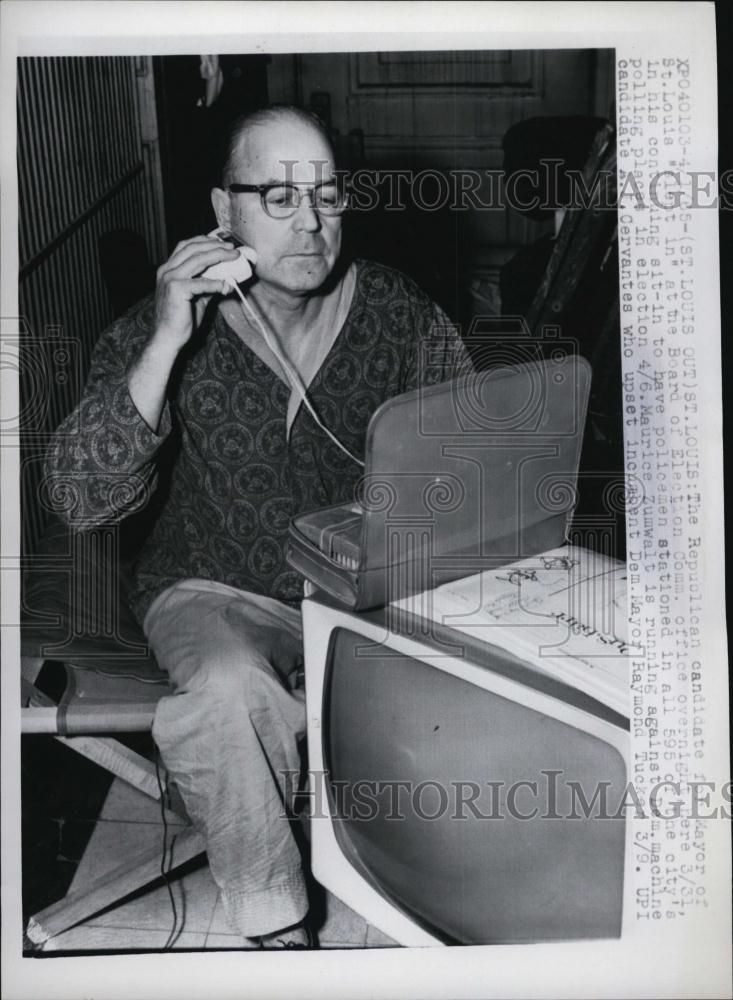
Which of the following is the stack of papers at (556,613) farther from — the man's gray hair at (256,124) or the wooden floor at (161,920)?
the man's gray hair at (256,124)

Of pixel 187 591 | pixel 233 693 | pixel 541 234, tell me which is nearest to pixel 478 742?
pixel 233 693

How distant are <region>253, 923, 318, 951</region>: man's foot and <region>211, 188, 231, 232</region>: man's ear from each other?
721 mm

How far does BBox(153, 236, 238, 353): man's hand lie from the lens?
92 centimetres

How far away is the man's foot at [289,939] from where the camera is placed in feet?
3.01

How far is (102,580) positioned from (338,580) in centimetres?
37

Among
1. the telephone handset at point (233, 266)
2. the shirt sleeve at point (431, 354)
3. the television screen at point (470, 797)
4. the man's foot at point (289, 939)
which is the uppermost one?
the telephone handset at point (233, 266)

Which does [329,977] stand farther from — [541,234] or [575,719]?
[541,234]

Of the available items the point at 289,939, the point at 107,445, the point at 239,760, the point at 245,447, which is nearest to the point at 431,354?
the point at 245,447

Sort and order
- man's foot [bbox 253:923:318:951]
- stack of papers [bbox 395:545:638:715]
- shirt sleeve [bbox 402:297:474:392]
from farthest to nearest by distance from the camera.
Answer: shirt sleeve [bbox 402:297:474:392], man's foot [bbox 253:923:318:951], stack of papers [bbox 395:545:638:715]

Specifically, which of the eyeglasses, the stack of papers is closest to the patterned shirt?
the eyeglasses

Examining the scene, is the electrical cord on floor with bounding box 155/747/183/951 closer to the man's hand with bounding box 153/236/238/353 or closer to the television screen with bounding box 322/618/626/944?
the television screen with bounding box 322/618/626/944

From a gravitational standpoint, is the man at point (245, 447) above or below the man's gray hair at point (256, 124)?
below

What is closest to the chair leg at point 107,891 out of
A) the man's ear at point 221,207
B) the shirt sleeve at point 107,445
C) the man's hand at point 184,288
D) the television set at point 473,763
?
the television set at point 473,763

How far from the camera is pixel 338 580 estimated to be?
2.67ft
